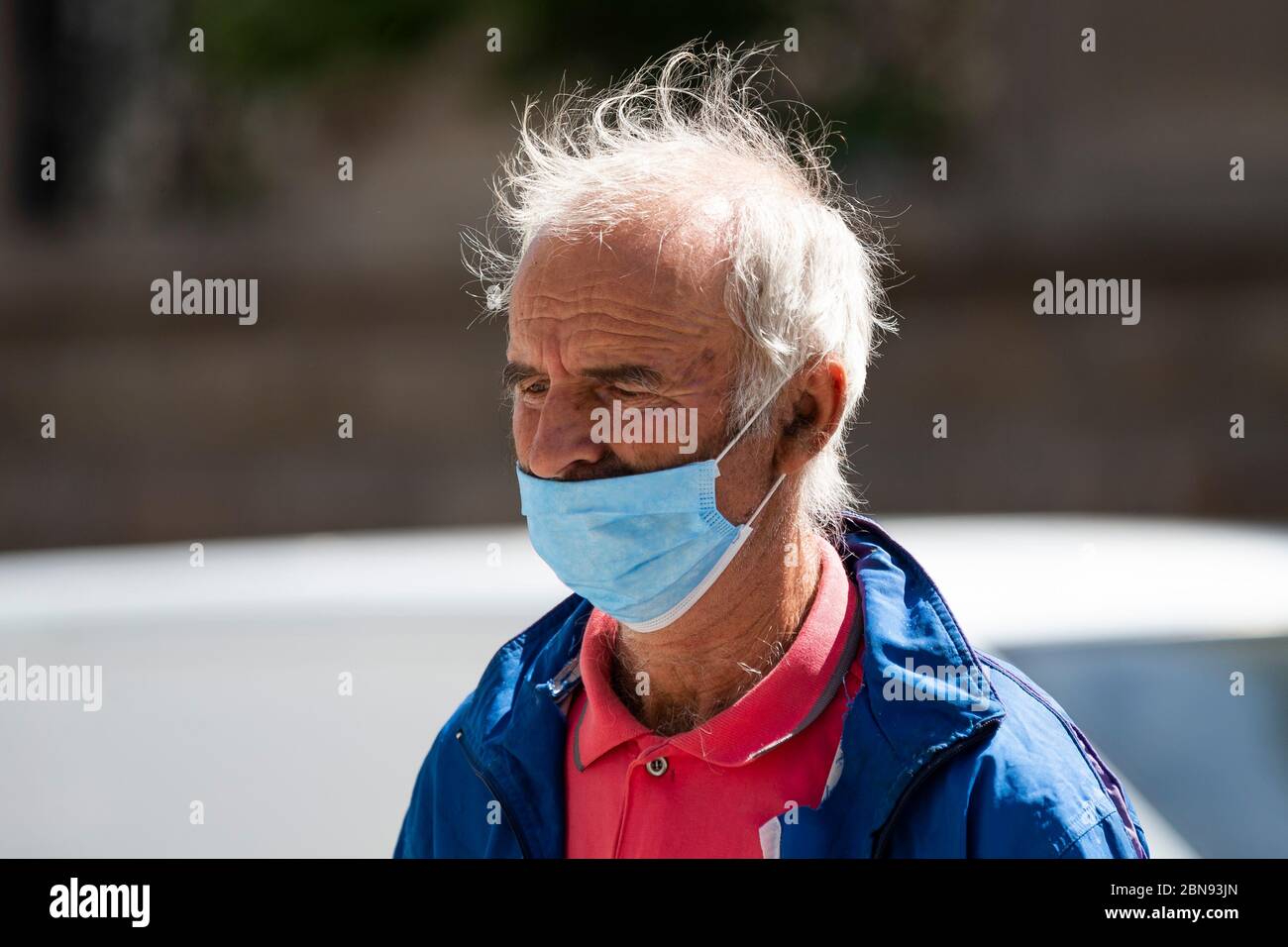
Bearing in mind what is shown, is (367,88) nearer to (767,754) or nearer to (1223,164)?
(1223,164)

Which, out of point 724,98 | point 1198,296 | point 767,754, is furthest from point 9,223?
point 767,754

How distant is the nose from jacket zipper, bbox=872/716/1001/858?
63 cm

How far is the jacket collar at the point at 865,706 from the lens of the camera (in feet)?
5.77

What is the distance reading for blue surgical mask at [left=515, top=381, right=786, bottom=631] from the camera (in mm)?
1996

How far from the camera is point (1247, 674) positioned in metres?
3.30

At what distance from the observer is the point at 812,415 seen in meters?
2.06

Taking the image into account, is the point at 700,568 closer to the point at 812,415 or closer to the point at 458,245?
the point at 812,415

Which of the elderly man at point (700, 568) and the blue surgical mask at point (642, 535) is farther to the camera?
the blue surgical mask at point (642, 535)

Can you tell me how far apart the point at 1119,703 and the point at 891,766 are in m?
1.74

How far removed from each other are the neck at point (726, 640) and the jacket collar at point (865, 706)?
115 millimetres

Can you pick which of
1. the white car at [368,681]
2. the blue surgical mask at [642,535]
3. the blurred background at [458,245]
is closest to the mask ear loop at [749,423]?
the blue surgical mask at [642,535]

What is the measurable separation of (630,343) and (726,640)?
0.47m

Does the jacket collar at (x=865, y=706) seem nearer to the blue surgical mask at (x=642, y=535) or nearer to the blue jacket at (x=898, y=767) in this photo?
the blue jacket at (x=898, y=767)

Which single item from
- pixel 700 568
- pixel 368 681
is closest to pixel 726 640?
pixel 700 568
